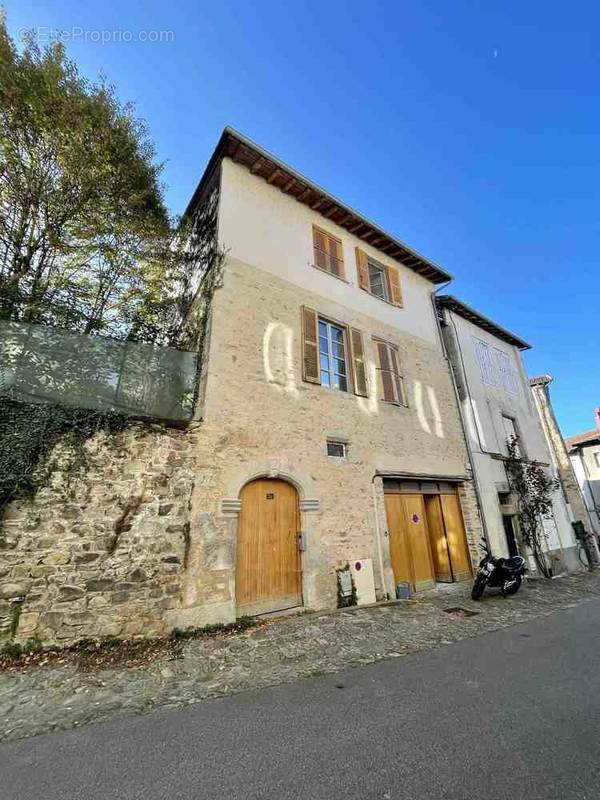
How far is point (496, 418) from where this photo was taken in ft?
35.0

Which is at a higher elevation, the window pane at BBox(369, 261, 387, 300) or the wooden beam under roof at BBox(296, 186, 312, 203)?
the wooden beam under roof at BBox(296, 186, 312, 203)

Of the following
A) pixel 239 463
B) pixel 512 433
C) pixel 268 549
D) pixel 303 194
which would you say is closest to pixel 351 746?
pixel 268 549

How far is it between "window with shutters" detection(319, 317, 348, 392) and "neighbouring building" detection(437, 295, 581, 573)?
4.32 meters

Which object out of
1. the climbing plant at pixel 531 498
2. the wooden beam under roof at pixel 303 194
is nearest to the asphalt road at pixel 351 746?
the climbing plant at pixel 531 498

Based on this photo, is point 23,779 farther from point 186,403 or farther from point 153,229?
point 153,229

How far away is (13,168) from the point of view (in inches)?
245

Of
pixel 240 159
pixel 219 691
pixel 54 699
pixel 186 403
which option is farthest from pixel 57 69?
pixel 219 691

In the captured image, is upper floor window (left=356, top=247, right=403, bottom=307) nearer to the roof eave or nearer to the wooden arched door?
the roof eave

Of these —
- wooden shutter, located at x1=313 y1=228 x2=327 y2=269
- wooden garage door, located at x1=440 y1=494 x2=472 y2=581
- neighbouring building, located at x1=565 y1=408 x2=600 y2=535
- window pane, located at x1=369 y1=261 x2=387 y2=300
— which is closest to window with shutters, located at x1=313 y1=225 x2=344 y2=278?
wooden shutter, located at x1=313 y1=228 x2=327 y2=269

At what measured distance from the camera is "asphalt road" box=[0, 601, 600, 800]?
73.0 inches

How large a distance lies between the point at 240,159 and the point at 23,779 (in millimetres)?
9482

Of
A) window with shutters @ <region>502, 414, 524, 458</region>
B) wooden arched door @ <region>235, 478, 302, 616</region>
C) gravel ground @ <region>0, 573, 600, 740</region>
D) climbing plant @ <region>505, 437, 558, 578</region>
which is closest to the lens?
gravel ground @ <region>0, 573, 600, 740</region>

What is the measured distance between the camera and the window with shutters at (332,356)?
7448 mm

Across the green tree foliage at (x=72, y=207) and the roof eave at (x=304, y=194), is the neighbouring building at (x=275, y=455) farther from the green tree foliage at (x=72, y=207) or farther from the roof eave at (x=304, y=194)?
the green tree foliage at (x=72, y=207)
